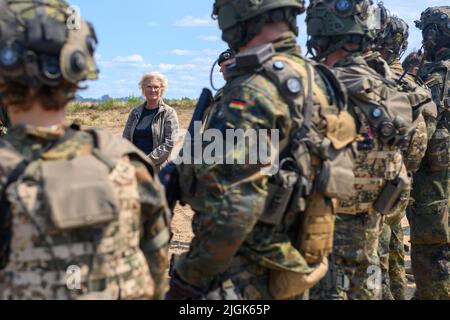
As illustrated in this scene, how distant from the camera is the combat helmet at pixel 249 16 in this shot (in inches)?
135

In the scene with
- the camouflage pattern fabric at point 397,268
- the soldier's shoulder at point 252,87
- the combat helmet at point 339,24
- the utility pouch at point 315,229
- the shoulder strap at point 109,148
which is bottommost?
the camouflage pattern fabric at point 397,268

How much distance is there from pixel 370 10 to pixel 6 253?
3168 mm

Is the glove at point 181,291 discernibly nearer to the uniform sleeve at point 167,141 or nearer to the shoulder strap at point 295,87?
the shoulder strap at point 295,87

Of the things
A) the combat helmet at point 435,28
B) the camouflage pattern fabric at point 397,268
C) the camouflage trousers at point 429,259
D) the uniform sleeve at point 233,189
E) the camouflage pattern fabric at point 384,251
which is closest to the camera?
the uniform sleeve at point 233,189

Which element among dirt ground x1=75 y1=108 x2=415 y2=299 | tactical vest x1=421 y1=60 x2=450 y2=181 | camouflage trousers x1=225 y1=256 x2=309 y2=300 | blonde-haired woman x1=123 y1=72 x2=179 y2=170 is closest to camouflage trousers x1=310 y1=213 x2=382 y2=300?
camouflage trousers x1=225 y1=256 x2=309 y2=300

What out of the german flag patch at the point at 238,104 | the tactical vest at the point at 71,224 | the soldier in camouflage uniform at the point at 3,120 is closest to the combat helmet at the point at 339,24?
the german flag patch at the point at 238,104

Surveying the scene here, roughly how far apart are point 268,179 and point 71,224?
1.29m

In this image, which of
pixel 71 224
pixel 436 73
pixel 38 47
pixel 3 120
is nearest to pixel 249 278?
pixel 71 224

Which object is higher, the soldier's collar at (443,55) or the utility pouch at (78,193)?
the soldier's collar at (443,55)

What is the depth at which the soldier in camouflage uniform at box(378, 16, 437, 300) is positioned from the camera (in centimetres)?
504

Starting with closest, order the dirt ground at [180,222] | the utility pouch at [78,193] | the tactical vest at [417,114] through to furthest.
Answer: the utility pouch at [78,193] < the tactical vest at [417,114] < the dirt ground at [180,222]

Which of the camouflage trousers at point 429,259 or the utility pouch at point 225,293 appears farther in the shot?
the camouflage trousers at point 429,259

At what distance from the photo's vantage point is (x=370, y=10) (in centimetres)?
455

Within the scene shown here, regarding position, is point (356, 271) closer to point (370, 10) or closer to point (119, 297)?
point (370, 10)
